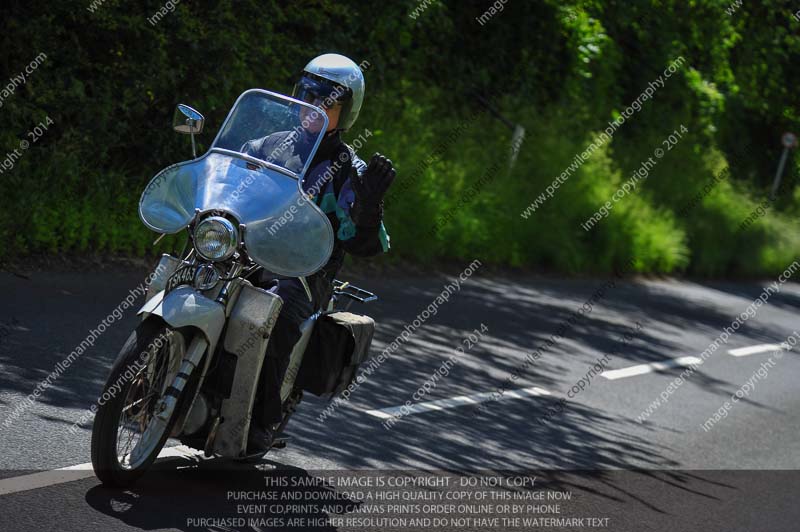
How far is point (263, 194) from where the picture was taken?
5.18 metres

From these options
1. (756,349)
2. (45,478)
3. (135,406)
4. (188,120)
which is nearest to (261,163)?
(188,120)

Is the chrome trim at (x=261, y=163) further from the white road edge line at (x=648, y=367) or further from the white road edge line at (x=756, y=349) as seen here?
the white road edge line at (x=756, y=349)

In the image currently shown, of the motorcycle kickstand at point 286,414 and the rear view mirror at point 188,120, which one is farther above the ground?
the rear view mirror at point 188,120

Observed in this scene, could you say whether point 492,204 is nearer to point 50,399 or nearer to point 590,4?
point 590,4

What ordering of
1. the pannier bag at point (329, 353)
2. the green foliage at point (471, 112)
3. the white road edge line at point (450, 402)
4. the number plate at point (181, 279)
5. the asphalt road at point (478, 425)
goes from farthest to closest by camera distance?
1. the green foliage at point (471, 112)
2. the white road edge line at point (450, 402)
3. the pannier bag at point (329, 353)
4. the asphalt road at point (478, 425)
5. the number plate at point (181, 279)

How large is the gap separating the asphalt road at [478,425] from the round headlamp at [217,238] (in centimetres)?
109

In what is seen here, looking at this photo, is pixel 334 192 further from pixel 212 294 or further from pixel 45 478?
pixel 45 478

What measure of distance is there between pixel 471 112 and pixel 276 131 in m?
17.0

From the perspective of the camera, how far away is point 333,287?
19.8 ft

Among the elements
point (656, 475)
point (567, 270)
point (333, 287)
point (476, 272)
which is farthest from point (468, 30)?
point (333, 287)

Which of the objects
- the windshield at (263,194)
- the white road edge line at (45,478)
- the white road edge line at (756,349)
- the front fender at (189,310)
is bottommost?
the white road edge line at (45,478)

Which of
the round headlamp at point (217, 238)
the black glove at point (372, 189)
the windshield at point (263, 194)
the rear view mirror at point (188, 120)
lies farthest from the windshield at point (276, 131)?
the round headlamp at point (217, 238)

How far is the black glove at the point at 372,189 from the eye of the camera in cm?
505

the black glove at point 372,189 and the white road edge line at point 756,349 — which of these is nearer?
the black glove at point 372,189
